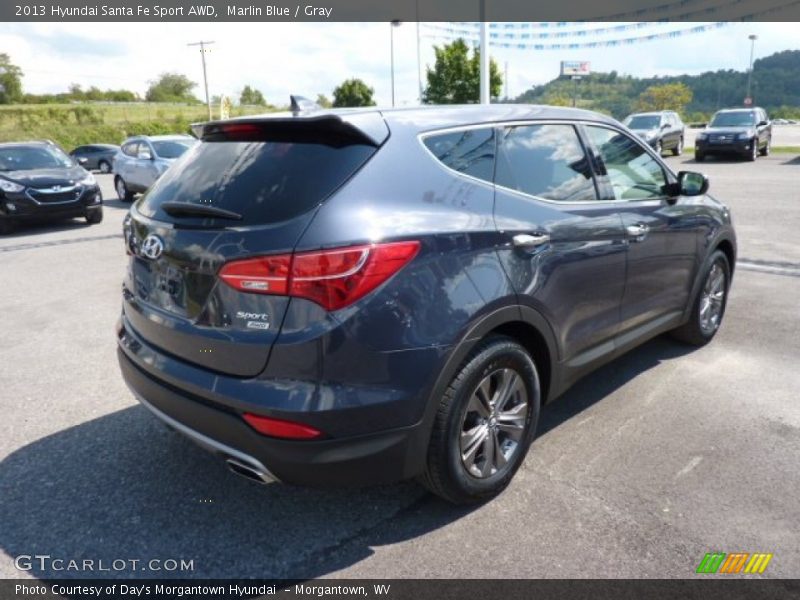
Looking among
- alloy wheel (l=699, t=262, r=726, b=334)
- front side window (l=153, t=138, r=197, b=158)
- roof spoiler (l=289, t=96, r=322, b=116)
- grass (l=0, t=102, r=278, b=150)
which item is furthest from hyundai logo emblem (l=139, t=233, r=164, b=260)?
grass (l=0, t=102, r=278, b=150)

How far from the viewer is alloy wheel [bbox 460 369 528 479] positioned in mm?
2840

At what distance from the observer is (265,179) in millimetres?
2586

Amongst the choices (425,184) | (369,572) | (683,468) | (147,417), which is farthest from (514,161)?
(147,417)

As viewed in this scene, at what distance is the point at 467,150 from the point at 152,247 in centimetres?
149

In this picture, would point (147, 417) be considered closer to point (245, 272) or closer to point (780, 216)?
point (245, 272)

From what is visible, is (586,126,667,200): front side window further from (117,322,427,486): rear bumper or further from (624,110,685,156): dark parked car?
(624,110,685,156): dark parked car

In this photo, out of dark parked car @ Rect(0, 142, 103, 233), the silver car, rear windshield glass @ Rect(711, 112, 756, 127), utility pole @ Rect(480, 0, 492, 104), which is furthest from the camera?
rear windshield glass @ Rect(711, 112, 756, 127)

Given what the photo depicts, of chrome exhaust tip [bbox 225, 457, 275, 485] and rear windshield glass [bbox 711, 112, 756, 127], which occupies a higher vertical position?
rear windshield glass [bbox 711, 112, 756, 127]

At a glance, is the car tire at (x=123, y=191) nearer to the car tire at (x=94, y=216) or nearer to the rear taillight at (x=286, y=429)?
the car tire at (x=94, y=216)

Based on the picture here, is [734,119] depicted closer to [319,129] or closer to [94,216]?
[94,216]

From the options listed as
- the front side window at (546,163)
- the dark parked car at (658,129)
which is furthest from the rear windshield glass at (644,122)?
the front side window at (546,163)

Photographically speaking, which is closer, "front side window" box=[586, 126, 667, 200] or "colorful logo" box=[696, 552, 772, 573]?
"colorful logo" box=[696, 552, 772, 573]

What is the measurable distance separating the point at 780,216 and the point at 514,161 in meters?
9.68

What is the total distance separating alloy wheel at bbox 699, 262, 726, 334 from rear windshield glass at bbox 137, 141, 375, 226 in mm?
3379
